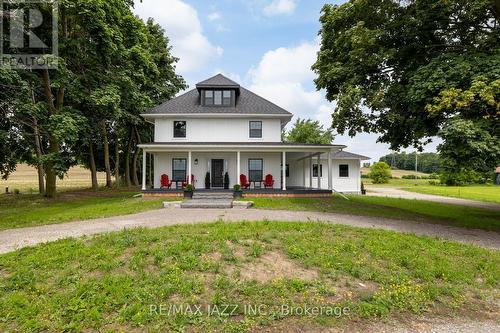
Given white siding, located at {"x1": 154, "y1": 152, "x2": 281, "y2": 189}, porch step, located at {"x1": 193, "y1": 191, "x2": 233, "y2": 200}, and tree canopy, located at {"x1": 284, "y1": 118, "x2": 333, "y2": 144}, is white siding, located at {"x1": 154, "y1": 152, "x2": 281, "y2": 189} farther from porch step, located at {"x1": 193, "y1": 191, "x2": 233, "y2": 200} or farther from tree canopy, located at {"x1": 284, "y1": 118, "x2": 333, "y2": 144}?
tree canopy, located at {"x1": 284, "y1": 118, "x2": 333, "y2": 144}

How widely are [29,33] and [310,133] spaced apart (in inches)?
1241

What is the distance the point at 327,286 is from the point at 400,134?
430 inches

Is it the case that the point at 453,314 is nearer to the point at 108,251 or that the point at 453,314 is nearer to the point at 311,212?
the point at 108,251

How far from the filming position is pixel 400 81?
13.3 m

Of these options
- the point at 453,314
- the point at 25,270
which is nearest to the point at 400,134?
the point at 453,314

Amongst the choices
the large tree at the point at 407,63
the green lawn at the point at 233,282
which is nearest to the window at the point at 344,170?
the large tree at the point at 407,63

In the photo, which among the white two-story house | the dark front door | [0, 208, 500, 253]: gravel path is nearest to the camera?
[0, 208, 500, 253]: gravel path

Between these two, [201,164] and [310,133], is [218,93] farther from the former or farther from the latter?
[310,133]

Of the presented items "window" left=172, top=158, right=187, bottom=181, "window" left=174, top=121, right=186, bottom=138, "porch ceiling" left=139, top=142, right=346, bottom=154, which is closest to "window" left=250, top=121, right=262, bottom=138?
"porch ceiling" left=139, top=142, right=346, bottom=154

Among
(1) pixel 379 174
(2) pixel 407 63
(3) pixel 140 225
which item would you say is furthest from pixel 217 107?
(1) pixel 379 174

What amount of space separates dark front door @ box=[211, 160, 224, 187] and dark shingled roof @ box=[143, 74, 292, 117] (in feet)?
12.6

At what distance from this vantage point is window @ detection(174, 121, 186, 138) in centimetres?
2089

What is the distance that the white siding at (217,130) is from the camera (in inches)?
821

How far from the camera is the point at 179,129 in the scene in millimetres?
20953
